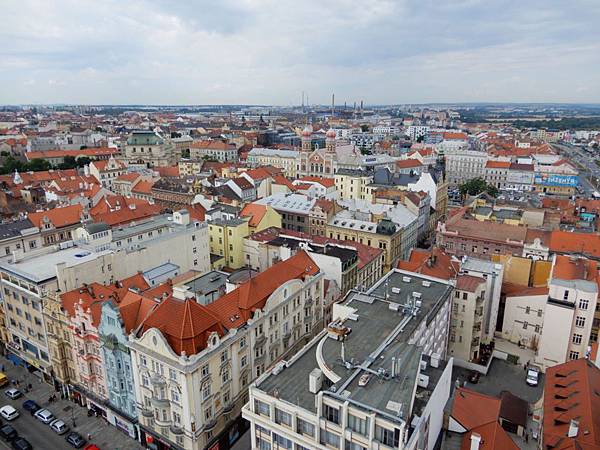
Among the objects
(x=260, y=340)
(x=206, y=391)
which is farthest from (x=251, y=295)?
(x=206, y=391)

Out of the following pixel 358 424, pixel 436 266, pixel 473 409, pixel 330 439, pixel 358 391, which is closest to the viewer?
pixel 358 424

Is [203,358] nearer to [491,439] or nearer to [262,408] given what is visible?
[262,408]

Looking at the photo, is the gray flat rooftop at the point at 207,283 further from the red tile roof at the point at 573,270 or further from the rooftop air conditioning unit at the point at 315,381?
the red tile roof at the point at 573,270

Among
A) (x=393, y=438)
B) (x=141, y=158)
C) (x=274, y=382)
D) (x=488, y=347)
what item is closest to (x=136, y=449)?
(x=274, y=382)

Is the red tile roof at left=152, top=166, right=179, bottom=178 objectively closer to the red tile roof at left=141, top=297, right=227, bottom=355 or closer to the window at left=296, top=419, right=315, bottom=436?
the red tile roof at left=141, top=297, right=227, bottom=355

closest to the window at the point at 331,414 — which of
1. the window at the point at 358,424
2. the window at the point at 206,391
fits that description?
the window at the point at 358,424

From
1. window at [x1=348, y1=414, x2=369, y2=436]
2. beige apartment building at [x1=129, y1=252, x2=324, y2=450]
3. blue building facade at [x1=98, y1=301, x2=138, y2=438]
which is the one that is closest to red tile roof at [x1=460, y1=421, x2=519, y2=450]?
window at [x1=348, y1=414, x2=369, y2=436]
